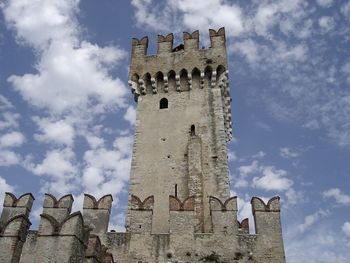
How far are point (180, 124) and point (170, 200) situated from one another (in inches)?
248

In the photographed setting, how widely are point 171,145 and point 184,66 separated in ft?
15.4

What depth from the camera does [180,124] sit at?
19.0 m

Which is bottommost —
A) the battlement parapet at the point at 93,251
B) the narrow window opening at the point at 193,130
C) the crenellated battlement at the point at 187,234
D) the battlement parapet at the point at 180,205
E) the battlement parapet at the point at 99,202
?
the battlement parapet at the point at 93,251

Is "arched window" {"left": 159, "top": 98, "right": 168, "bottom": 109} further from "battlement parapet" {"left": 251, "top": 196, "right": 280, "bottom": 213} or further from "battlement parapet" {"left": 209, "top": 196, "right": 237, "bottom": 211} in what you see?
"battlement parapet" {"left": 251, "top": 196, "right": 280, "bottom": 213}

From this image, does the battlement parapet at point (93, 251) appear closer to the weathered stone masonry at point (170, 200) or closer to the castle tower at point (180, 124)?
the weathered stone masonry at point (170, 200)

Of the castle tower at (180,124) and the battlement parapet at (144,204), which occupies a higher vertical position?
the castle tower at (180,124)

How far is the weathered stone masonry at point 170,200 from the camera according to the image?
8.66m

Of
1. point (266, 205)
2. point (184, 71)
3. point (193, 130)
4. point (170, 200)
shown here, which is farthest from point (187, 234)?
point (184, 71)

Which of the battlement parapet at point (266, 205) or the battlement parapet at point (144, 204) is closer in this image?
the battlement parapet at point (266, 205)

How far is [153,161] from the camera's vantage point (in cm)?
1800

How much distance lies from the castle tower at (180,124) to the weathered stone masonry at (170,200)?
0.05 meters

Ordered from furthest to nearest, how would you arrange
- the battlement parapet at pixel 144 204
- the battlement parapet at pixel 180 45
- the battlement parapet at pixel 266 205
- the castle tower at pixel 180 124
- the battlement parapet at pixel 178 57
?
the battlement parapet at pixel 180 45, the battlement parapet at pixel 178 57, the castle tower at pixel 180 124, the battlement parapet at pixel 144 204, the battlement parapet at pixel 266 205

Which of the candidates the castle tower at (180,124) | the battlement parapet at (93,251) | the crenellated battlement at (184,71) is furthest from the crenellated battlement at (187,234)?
the crenellated battlement at (184,71)

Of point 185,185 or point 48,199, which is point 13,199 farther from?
point 185,185
